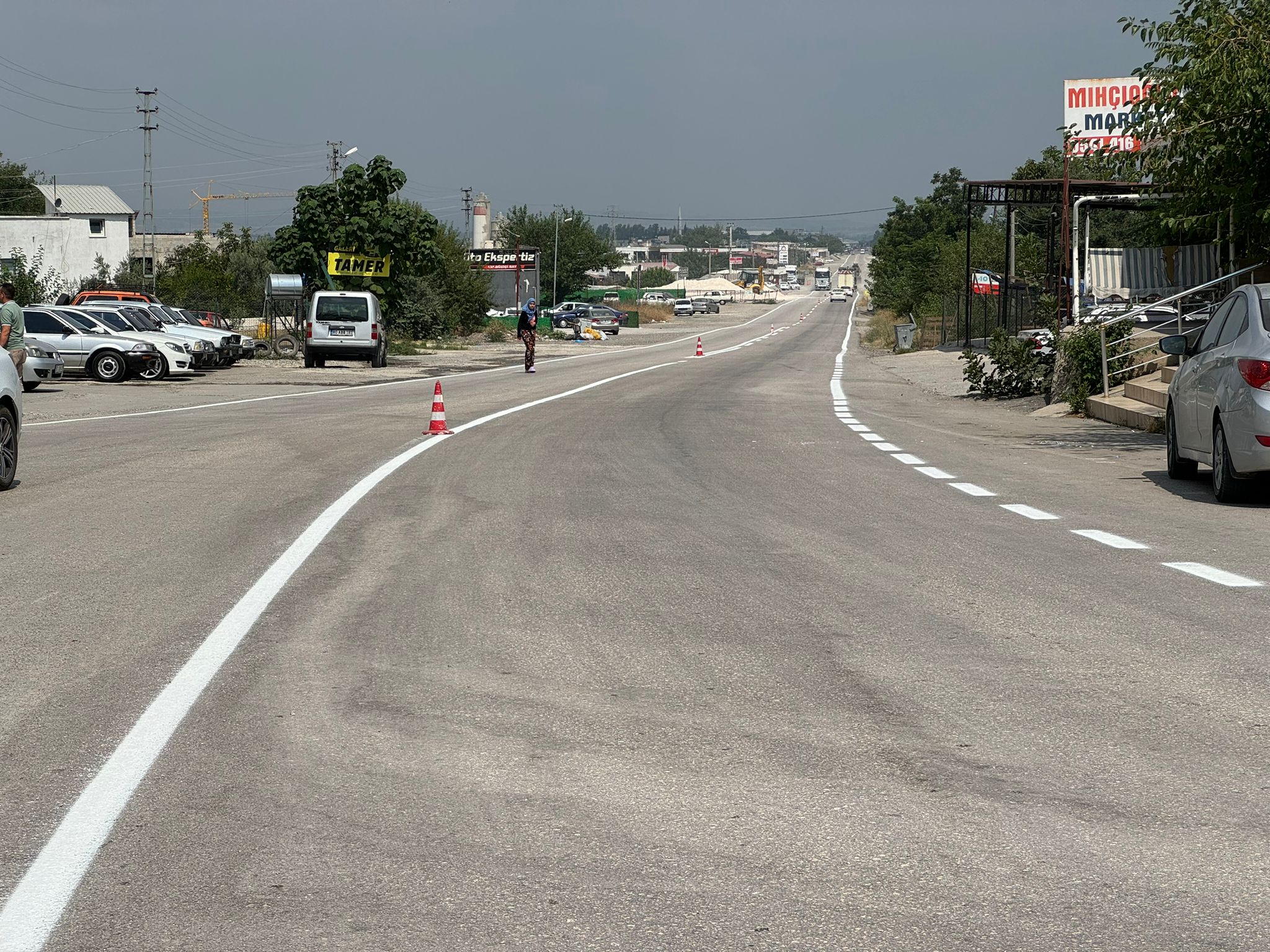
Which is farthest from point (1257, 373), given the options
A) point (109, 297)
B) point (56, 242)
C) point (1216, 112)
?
point (56, 242)

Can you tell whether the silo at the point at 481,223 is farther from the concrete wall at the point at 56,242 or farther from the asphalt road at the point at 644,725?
the asphalt road at the point at 644,725

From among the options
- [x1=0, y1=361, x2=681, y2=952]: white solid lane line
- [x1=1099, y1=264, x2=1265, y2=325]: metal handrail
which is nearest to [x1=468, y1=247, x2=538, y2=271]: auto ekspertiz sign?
[x1=1099, y1=264, x2=1265, y2=325]: metal handrail

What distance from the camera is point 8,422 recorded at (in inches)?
517

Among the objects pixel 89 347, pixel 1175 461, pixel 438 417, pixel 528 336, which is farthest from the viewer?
pixel 528 336

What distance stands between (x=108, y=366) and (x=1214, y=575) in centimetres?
2836

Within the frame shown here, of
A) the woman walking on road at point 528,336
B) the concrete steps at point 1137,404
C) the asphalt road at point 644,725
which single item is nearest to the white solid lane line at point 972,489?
the asphalt road at point 644,725

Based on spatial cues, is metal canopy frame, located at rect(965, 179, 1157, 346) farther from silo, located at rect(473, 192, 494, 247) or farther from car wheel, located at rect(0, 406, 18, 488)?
silo, located at rect(473, 192, 494, 247)

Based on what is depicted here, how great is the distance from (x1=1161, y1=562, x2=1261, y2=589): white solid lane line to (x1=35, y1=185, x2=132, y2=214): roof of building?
127553 mm

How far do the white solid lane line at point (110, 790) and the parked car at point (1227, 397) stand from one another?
697cm

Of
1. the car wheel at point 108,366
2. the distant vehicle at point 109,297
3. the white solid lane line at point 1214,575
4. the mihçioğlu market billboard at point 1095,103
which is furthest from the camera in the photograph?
the mihçioğlu market billboard at point 1095,103

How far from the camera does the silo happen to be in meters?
156

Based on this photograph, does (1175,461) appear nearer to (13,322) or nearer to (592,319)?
(13,322)

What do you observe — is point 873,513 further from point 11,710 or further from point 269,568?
point 11,710

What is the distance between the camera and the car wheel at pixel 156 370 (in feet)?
111
